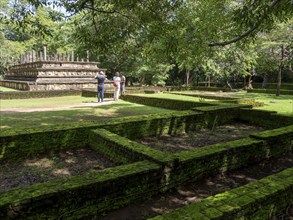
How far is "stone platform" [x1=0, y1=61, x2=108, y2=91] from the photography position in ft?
80.2

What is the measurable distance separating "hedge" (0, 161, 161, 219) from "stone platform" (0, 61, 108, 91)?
2163 cm

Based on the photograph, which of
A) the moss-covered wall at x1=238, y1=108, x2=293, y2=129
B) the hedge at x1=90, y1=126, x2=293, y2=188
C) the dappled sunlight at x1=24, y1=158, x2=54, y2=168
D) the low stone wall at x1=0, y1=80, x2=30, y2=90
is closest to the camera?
the hedge at x1=90, y1=126, x2=293, y2=188

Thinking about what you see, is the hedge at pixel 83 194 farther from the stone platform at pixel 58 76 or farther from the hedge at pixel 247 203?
the stone platform at pixel 58 76

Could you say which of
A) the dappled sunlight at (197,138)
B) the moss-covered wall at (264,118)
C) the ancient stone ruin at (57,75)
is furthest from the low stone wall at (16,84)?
the moss-covered wall at (264,118)

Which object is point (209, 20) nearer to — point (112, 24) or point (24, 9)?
point (112, 24)

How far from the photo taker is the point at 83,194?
3.84 m

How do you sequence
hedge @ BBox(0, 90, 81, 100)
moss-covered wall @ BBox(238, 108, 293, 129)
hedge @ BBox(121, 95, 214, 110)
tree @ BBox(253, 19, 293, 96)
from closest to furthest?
1. moss-covered wall @ BBox(238, 108, 293, 129)
2. hedge @ BBox(121, 95, 214, 110)
3. hedge @ BBox(0, 90, 81, 100)
4. tree @ BBox(253, 19, 293, 96)

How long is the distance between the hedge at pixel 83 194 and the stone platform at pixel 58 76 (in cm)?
2163

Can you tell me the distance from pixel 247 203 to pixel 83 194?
89.7 inches

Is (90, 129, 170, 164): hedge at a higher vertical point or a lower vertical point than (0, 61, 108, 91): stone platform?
lower

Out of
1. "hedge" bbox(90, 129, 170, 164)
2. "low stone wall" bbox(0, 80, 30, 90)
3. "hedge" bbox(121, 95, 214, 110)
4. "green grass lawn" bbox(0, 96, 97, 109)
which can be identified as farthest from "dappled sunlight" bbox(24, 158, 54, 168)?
"low stone wall" bbox(0, 80, 30, 90)

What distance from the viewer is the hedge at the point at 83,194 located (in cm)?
338

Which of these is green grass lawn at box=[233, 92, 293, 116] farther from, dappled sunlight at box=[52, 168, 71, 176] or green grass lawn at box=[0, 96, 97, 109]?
green grass lawn at box=[0, 96, 97, 109]

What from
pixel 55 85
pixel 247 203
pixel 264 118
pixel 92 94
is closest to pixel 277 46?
pixel 264 118
